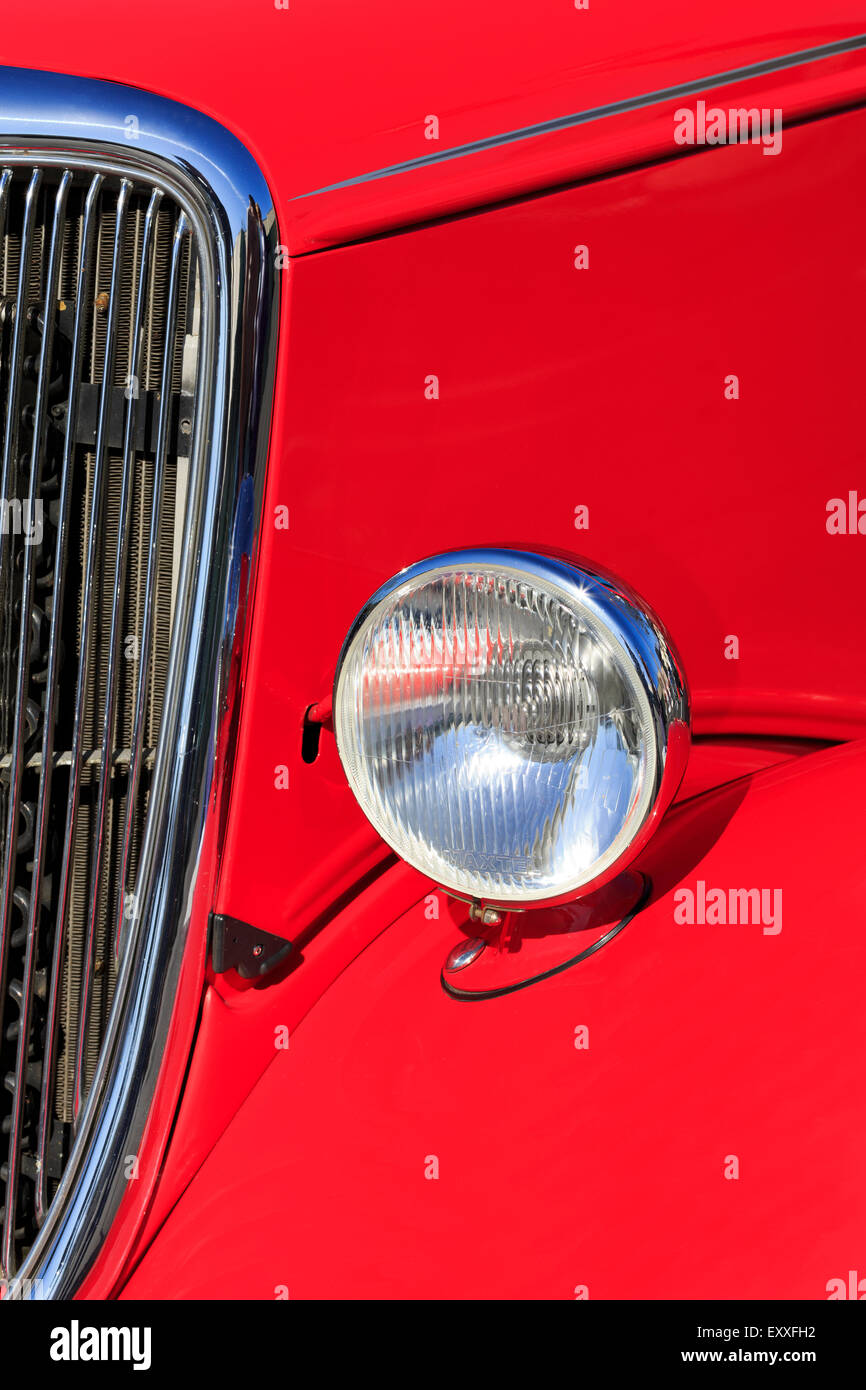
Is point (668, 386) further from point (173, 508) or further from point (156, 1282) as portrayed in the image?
point (156, 1282)

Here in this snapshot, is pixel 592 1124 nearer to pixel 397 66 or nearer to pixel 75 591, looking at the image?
pixel 75 591

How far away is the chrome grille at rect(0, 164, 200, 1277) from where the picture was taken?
1.31m

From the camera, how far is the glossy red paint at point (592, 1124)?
35.5 inches

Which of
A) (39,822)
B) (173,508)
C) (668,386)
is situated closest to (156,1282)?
(39,822)

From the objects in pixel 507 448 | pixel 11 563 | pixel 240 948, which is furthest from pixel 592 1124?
Result: pixel 11 563

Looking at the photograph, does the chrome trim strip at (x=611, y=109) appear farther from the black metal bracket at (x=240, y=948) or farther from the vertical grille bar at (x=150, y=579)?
the black metal bracket at (x=240, y=948)

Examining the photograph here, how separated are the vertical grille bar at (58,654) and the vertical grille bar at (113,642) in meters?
0.03

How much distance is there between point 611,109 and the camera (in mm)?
1312

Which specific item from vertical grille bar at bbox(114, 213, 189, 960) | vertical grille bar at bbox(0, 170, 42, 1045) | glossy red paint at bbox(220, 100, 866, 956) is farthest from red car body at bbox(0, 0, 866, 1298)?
vertical grille bar at bbox(0, 170, 42, 1045)

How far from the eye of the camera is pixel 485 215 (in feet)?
4.26

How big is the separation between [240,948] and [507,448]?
2.11 ft

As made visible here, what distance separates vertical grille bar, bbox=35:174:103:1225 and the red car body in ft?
0.62

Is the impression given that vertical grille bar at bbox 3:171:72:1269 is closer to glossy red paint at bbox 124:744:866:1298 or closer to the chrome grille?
the chrome grille
